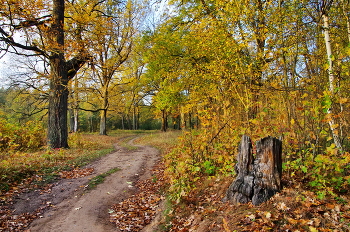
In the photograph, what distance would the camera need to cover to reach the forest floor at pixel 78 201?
4.61 meters

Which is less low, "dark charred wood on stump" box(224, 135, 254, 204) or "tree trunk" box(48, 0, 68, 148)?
"tree trunk" box(48, 0, 68, 148)

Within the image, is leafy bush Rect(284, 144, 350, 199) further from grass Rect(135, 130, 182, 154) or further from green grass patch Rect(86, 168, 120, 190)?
grass Rect(135, 130, 182, 154)

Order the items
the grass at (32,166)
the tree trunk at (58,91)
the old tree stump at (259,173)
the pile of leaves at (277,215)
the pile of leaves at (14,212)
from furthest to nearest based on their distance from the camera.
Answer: the tree trunk at (58,91), the grass at (32,166), the pile of leaves at (14,212), the old tree stump at (259,173), the pile of leaves at (277,215)

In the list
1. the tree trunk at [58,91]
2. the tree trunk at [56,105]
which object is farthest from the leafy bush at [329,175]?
the tree trunk at [56,105]

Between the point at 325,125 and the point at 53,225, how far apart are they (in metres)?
6.11

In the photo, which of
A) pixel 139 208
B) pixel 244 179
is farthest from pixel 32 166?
pixel 244 179

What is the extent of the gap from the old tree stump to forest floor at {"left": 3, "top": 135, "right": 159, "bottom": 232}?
2750mm

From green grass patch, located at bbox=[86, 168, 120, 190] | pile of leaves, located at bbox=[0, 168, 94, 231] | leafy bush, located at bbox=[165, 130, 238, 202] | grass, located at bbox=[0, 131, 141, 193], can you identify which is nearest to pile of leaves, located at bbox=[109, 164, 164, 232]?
leafy bush, located at bbox=[165, 130, 238, 202]

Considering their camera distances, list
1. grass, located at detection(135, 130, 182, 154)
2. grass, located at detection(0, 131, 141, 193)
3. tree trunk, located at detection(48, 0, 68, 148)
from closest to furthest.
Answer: grass, located at detection(0, 131, 141, 193) < tree trunk, located at detection(48, 0, 68, 148) < grass, located at detection(135, 130, 182, 154)

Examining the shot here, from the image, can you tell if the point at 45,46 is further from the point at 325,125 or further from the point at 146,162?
the point at 325,125

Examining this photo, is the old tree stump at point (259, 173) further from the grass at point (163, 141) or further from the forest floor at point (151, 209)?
the grass at point (163, 141)

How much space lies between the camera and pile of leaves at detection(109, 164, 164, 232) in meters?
4.74

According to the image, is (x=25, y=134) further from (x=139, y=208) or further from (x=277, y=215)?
(x=277, y=215)

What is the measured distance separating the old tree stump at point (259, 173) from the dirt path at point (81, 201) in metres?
2.77
